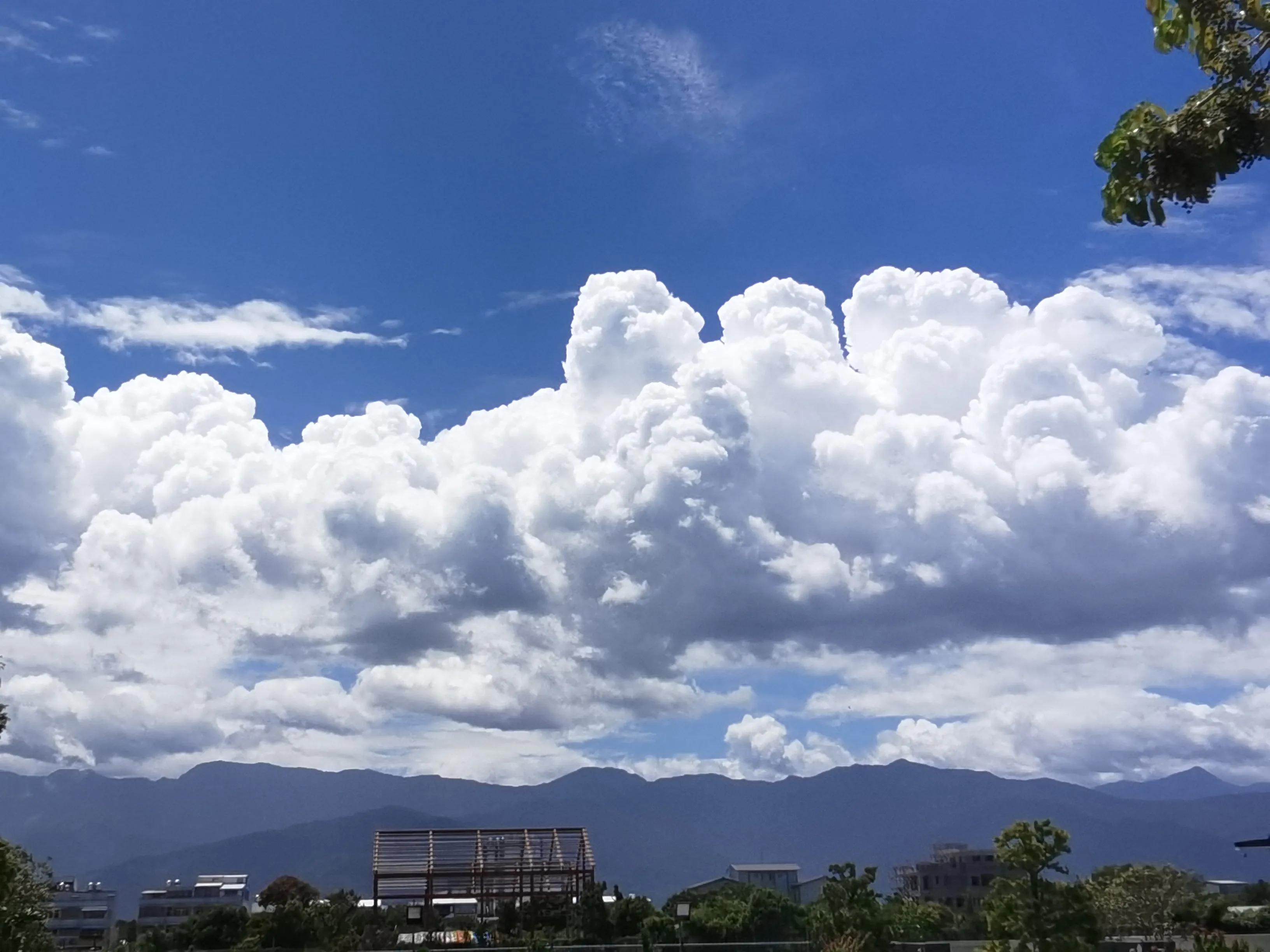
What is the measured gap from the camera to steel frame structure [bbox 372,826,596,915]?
5622 centimetres

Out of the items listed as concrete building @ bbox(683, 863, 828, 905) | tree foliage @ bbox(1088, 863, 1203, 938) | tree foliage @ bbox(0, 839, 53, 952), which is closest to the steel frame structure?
tree foliage @ bbox(1088, 863, 1203, 938)

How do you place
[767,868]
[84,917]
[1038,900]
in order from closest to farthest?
[1038,900], [84,917], [767,868]

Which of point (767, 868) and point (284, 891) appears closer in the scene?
point (284, 891)

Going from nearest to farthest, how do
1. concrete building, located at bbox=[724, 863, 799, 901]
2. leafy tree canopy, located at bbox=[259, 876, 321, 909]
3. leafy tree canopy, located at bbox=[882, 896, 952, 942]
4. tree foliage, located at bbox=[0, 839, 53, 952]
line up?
1. tree foliage, located at bbox=[0, 839, 53, 952]
2. leafy tree canopy, located at bbox=[882, 896, 952, 942]
3. leafy tree canopy, located at bbox=[259, 876, 321, 909]
4. concrete building, located at bbox=[724, 863, 799, 901]

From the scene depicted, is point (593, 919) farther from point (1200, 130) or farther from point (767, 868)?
point (767, 868)

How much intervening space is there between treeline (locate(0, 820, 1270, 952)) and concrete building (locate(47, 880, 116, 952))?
4435 centimetres

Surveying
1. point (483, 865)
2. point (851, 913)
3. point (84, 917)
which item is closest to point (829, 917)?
point (851, 913)

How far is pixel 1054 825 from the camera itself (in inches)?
1152

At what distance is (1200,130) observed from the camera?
9.37m

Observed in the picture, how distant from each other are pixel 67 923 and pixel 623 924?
322 ft

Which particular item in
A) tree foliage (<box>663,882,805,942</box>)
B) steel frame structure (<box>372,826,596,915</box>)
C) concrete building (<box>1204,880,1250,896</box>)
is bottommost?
concrete building (<box>1204,880,1250,896</box>)

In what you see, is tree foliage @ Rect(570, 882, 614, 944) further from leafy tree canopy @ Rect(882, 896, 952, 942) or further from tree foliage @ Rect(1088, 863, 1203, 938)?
tree foliage @ Rect(1088, 863, 1203, 938)

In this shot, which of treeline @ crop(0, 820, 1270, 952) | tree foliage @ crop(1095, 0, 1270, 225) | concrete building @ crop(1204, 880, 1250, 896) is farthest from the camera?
concrete building @ crop(1204, 880, 1250, 896)

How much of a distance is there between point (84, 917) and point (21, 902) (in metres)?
126
